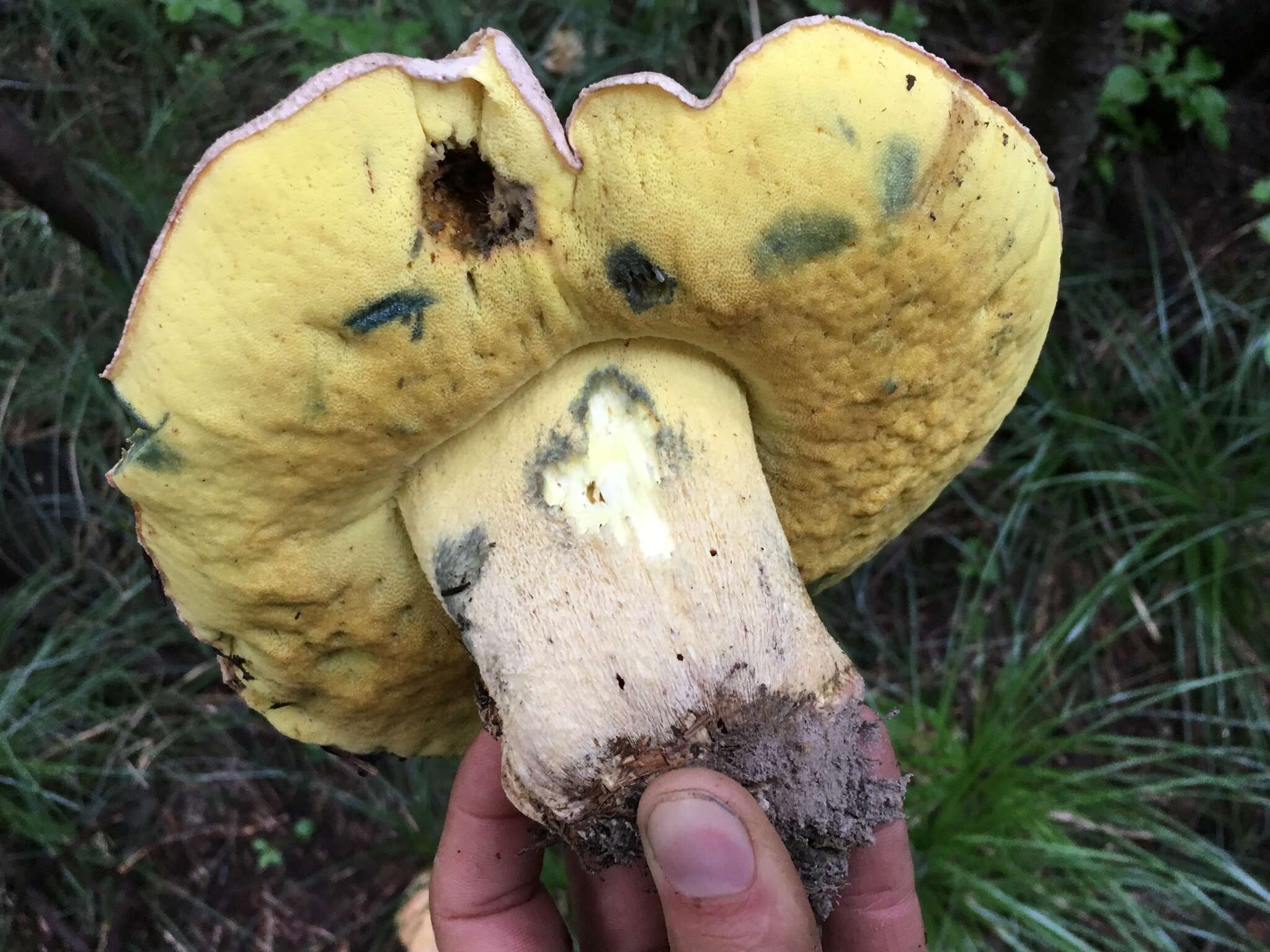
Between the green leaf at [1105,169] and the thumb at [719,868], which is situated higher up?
the green leaf at [1105,169]

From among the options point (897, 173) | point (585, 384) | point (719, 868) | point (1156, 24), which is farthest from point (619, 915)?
point (1156, 24)

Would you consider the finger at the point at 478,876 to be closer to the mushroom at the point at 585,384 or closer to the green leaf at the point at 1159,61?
the mushroom at the point at 585,384

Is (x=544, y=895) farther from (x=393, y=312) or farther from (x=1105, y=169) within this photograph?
(x=1105, y=169)

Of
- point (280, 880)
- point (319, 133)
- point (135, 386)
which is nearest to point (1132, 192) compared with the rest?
point (319, 133)

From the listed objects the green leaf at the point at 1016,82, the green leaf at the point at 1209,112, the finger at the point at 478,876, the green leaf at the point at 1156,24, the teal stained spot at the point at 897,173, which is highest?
the teal stained spot at the point at 897,173

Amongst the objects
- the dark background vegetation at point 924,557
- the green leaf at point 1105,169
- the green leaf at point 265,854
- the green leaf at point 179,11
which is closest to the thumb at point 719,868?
the dark background vegetation at point 924,557

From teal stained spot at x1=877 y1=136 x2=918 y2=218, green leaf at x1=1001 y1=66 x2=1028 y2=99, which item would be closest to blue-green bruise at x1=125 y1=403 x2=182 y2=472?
teal stained spot at x1=877 y1=136 x2=918 y2=218
